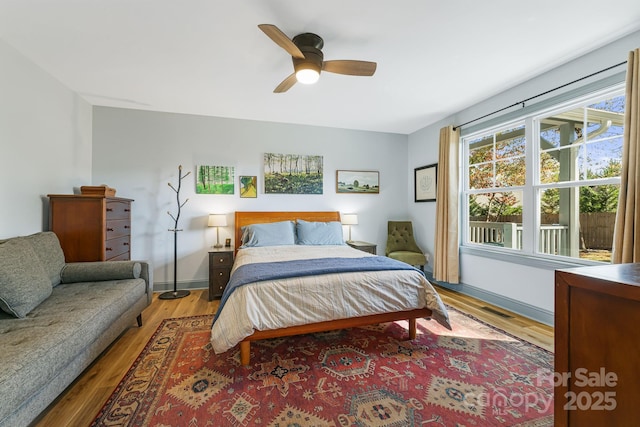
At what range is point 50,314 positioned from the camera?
1.68 m

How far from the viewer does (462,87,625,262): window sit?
2.47 meters

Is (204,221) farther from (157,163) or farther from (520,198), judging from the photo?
(520,198)

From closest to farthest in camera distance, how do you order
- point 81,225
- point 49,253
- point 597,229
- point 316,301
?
point 316,301
point 49,253
point 597,229
point 81,225

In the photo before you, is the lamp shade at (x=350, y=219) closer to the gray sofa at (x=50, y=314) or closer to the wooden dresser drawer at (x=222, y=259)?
the wooden dresser drawer at (x=222, y=259)

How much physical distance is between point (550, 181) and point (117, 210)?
16.4 ft

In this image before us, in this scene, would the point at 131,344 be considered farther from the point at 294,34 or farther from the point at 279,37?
the point at 294,34

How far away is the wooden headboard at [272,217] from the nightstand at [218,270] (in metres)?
0.42

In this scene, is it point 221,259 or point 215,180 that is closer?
point 221,259

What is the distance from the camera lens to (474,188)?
379 cm

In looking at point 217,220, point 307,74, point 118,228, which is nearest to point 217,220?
point 217,220

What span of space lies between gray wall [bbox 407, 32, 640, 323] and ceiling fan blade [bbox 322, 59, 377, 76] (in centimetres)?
202

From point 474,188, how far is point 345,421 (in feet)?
11.4

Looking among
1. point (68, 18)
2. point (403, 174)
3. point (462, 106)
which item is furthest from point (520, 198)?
point (68, 18)

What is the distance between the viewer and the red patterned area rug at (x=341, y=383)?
1.51 metres
